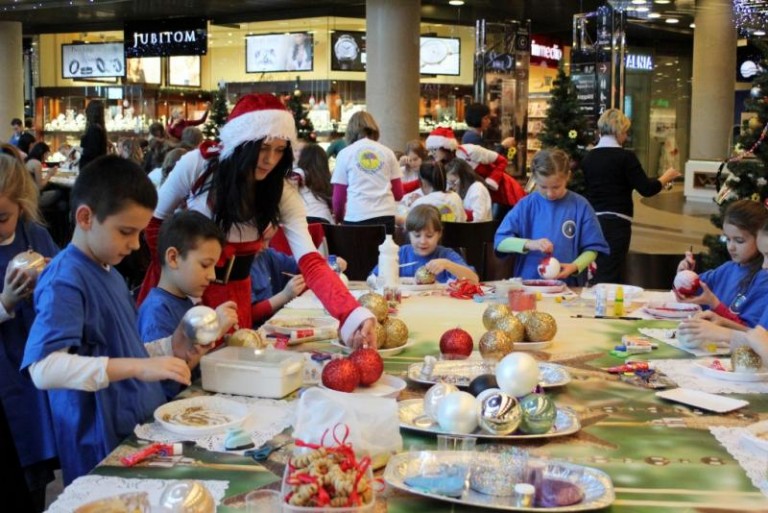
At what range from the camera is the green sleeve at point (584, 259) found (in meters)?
4.83

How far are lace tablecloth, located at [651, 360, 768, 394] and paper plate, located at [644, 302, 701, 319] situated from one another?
0.78 meters

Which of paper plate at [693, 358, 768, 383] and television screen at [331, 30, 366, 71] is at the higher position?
television screen at [331, 30, 366, 71]

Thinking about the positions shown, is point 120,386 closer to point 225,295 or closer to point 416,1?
point 225,295

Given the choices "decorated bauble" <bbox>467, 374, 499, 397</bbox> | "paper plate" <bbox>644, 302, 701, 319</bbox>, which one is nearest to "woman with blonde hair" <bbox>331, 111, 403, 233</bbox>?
"paper plate" <bbox>644, 302, 701, 319</bbox>

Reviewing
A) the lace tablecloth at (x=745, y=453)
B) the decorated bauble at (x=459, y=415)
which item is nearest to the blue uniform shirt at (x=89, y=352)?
the decorated bauble at (x=459, y=415)

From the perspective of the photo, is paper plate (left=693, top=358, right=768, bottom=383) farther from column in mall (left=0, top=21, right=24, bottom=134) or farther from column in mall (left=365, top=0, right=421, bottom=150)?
column in mall (left=0, top=21, right=24, bottom=134)

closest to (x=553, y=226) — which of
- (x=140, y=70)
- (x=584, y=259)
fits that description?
(x=584, y=259)

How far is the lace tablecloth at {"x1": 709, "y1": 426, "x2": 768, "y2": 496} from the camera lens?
1879 mm

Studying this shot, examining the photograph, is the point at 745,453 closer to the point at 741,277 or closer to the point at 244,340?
the point at 244,340

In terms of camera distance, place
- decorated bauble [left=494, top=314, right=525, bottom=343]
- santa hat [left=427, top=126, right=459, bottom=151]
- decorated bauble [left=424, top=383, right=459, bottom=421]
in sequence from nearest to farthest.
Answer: decorated bauble [left=424, top=383, right=459, bottom=421], decorated bauble [left=494, top=314, right=525, bottom=343], santa hat [left=427, top=126, right=459, bottom=151]

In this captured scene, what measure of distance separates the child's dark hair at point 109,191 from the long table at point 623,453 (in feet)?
2.18

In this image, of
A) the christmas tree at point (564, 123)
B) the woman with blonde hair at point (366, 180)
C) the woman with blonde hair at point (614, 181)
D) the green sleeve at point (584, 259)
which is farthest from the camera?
the christmas tree at point (564, 123)

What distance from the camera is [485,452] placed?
188cm

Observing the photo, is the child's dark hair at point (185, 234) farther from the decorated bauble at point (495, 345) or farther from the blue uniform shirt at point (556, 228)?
the blue uniform shirt at point (556, 228)
